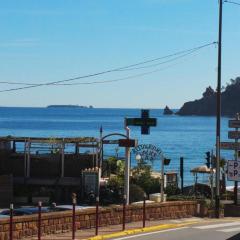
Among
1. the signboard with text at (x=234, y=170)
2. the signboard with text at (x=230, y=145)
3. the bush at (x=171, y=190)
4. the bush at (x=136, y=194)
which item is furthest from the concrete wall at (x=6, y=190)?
the signboard with text at (x=234, y=170)

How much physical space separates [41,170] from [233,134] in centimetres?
1207

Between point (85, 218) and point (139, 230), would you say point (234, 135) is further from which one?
point (85, 218)

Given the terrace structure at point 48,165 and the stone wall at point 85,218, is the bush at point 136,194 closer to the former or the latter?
the terrace structure at point 48,165

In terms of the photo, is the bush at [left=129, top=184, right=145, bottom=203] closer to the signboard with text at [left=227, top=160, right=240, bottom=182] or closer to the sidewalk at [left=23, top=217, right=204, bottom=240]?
the signboard with text at [left=227, top=160, right=240, bottom=182]

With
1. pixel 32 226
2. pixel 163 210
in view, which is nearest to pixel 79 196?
pixel 163 210

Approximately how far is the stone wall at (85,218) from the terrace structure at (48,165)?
1213cm

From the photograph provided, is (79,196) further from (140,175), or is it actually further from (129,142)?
(129,142)

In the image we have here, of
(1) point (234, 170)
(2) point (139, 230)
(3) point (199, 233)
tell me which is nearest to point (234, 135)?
(1) point (234, 170)

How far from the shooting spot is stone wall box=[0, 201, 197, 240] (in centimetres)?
1619

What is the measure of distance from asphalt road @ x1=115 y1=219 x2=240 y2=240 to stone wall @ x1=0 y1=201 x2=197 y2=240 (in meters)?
1.47

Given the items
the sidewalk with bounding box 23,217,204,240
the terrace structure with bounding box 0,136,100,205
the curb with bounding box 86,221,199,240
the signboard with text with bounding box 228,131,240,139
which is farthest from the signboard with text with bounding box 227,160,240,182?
the terrace structure with bounding box 0,136,100,205

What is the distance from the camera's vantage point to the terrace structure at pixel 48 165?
35.6 meters

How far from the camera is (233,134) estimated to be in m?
29.1

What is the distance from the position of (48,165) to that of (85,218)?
60.1 feet
